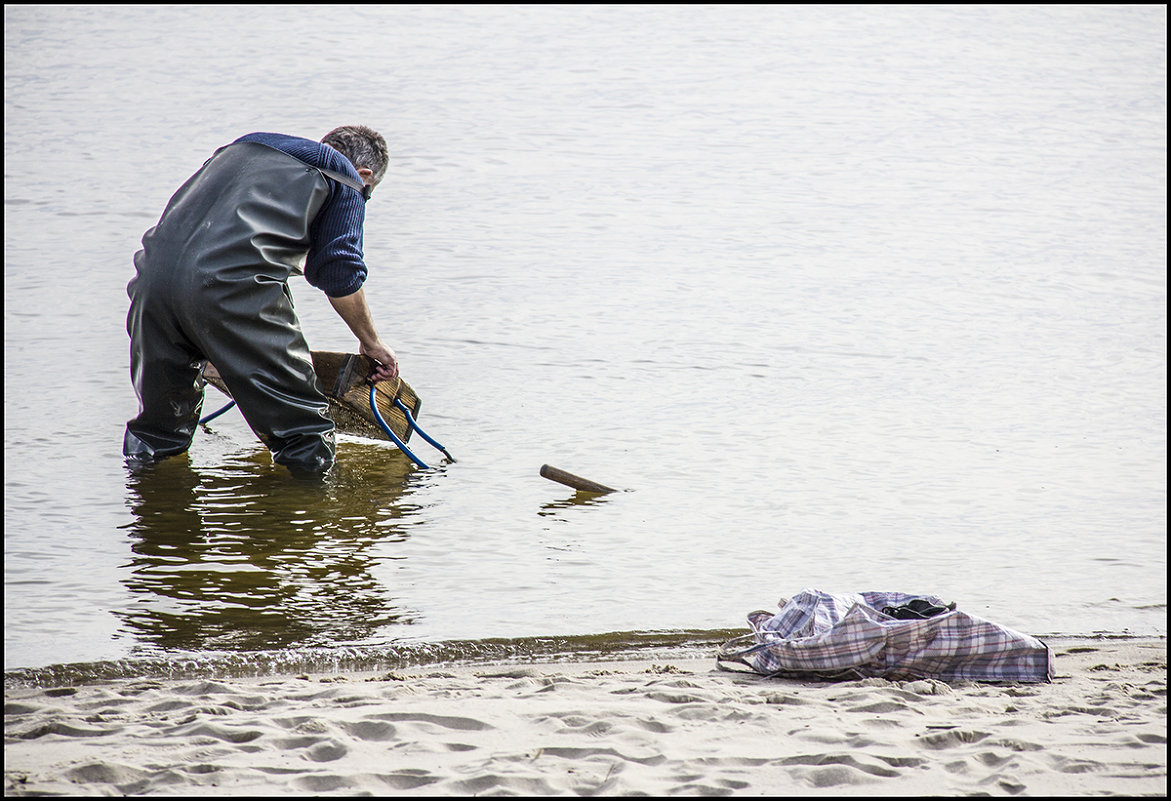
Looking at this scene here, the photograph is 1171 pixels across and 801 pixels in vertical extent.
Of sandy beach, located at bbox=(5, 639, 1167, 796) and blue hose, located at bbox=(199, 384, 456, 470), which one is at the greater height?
blue hose, located at bbox=(199, 384, 456, 470)

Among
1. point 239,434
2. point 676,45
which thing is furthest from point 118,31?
point 239,434

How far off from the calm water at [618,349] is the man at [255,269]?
53 cm

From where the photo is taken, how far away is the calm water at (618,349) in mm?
4398

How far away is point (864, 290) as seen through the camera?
10688mm

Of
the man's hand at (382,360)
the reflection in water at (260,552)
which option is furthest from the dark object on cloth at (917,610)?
the man's hand at (382,360)

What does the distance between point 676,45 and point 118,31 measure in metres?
10.1

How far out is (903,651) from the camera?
3.47 meters

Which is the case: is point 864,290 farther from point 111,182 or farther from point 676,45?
point 676,45

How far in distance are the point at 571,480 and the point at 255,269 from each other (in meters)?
1.65

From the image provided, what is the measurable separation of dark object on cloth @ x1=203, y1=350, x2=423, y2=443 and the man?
187 millimetres

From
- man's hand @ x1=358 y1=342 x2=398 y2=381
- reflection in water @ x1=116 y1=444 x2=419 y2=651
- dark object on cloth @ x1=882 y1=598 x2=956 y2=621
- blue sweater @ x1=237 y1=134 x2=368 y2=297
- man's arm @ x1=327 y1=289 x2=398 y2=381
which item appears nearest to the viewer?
dark object on cloth @ x1=882 y1=598 x2=956 y2=621

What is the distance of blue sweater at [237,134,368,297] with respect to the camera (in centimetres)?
488

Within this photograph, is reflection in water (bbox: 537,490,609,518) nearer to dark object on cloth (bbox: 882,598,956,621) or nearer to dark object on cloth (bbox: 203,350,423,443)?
dark object on cloth (bbox: 203,350,423,443)

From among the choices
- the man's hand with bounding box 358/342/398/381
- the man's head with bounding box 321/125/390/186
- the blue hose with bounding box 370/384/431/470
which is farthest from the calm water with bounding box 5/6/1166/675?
the man's head with bounding box 321/125/390/186
